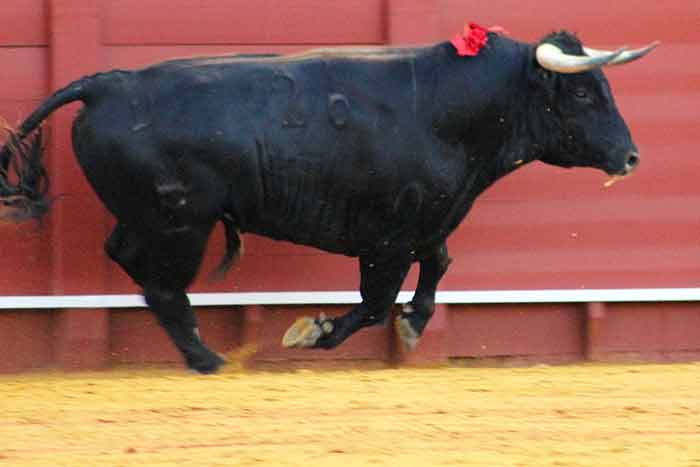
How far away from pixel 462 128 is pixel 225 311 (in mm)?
1727

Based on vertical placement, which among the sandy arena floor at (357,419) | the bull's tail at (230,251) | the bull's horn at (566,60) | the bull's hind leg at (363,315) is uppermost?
the bull's horn at (566,60)

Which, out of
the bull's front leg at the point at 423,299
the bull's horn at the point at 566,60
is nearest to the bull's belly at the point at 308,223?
the bull's front leg at the point at 423,299

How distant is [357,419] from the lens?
726 cm

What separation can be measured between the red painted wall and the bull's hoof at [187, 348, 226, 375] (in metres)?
0.55

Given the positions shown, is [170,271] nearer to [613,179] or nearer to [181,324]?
[181,324]

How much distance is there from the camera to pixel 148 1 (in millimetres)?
9180

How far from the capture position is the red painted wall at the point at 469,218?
9102mm

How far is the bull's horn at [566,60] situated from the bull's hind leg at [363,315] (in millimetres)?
1274

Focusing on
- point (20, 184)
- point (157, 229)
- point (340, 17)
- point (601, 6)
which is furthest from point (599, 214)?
point (20, 184)

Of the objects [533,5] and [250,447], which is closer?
[250,447]

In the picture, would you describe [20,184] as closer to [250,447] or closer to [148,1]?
[148,1]

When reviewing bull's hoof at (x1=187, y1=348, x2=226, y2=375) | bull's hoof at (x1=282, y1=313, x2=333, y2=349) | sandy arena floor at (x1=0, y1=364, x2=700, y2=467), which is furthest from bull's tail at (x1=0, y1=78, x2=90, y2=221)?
bull's hoof at (x1=282, y1=313, x2=333, y2=349)

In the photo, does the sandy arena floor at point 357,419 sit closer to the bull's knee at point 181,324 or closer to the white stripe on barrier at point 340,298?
the bull's knee at point 181,324

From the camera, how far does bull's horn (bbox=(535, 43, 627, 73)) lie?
27.9 feet
